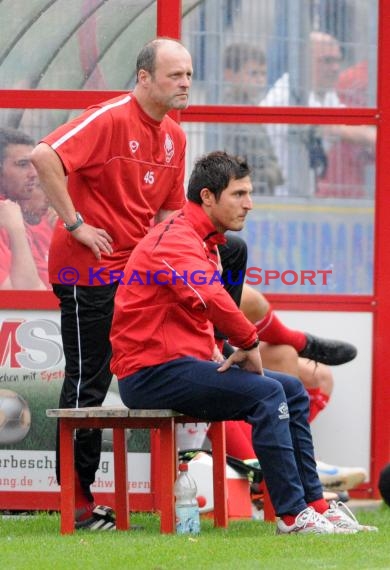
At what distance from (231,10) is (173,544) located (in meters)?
3.40

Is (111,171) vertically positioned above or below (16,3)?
below

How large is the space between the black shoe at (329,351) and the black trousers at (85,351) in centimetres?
170

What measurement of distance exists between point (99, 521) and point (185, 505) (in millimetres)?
505

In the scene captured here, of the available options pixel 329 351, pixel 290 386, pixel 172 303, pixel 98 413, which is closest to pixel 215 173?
pixel 172 303

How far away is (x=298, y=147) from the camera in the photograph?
8234mm

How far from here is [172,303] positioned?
244 inches

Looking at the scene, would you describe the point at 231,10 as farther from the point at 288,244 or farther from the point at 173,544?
the point at 173,544

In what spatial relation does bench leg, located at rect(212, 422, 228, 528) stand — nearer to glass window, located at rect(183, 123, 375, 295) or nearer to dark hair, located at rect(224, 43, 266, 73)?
glass window, located at rect(183, 123, 375, 295)

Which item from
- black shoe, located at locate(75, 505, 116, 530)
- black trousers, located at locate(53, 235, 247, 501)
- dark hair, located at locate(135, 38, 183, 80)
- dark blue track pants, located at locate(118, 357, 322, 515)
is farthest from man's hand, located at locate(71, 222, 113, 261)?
black shoe, located at locate(75, 505, 116, 530)

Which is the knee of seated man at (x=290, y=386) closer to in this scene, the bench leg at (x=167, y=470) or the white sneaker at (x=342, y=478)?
the bench leg at (x=167, y=470)

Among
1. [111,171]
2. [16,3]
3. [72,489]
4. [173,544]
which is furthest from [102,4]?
[173,544]

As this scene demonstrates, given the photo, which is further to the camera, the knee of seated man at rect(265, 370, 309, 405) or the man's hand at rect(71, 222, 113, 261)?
the man's hand at rect(71, 222, 113, 261)

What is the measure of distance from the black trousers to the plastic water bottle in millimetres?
417

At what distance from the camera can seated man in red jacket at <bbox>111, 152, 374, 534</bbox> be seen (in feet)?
19.9
